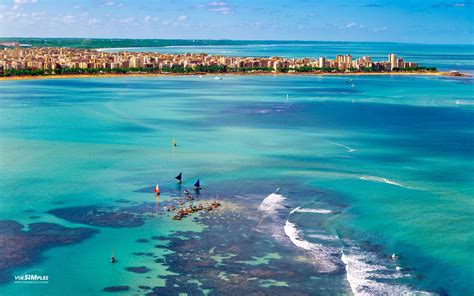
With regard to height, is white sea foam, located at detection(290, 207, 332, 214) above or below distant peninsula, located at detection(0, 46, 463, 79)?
below

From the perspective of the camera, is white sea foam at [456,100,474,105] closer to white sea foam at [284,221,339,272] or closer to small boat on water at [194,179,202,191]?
small boat on water at [194,179,202,191]

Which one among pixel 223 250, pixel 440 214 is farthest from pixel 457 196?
pixel 223 250

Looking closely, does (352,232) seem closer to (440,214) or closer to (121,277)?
(440,214)

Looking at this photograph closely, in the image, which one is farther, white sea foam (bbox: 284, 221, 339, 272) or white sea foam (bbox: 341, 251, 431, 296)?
white sea foam (bbox: 284, 221, 339, 272)

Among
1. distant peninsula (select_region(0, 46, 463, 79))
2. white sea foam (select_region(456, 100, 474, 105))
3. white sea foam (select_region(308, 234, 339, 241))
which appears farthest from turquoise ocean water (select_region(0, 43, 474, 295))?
distant peninsula (select_region(0, 46, 463, 79))

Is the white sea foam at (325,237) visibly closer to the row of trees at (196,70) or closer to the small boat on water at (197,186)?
the small boat on water at (197,186)

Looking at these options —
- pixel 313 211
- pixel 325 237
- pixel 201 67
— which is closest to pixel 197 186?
pixel 313 211

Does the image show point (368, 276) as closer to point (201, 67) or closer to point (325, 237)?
point (325, 237)
